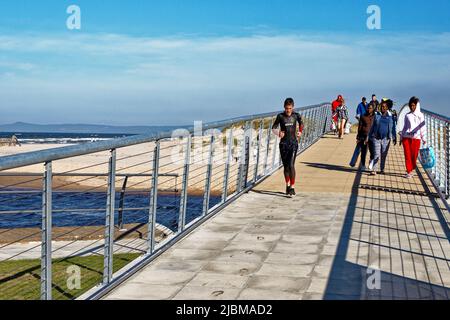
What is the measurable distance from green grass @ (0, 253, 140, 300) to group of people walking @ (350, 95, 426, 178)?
6.01m

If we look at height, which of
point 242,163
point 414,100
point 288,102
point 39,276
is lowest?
point 39,276

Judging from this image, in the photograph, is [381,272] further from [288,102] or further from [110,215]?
[288,102]

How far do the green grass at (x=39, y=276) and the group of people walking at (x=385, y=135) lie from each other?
6.01 meters

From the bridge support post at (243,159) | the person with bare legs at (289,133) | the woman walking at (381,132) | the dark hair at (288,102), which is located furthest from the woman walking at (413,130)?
the bridge support post at (243,159)

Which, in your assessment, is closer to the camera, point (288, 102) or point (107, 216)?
point (107, 216)

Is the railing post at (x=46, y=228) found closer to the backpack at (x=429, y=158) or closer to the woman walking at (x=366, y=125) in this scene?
the backpack at (x=429, y=158)

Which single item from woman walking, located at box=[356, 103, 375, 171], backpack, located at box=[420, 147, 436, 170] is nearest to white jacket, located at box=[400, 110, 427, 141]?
backpack, located at box=[420, 147, 436, 170]

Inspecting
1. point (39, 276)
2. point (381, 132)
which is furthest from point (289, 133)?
point (39, 276)

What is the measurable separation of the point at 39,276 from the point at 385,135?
7.91 meters

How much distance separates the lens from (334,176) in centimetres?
1465

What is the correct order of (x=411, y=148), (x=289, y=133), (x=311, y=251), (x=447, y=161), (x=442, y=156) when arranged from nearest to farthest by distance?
(x=311, y=251)
(x=447, y=161)
(x=289, y=133)
(x=442, y=156)
(x=411, y=148)

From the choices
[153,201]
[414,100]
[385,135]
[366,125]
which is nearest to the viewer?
[153,201]

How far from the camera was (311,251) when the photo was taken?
7.10m

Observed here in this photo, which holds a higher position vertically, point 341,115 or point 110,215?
point 341,115
